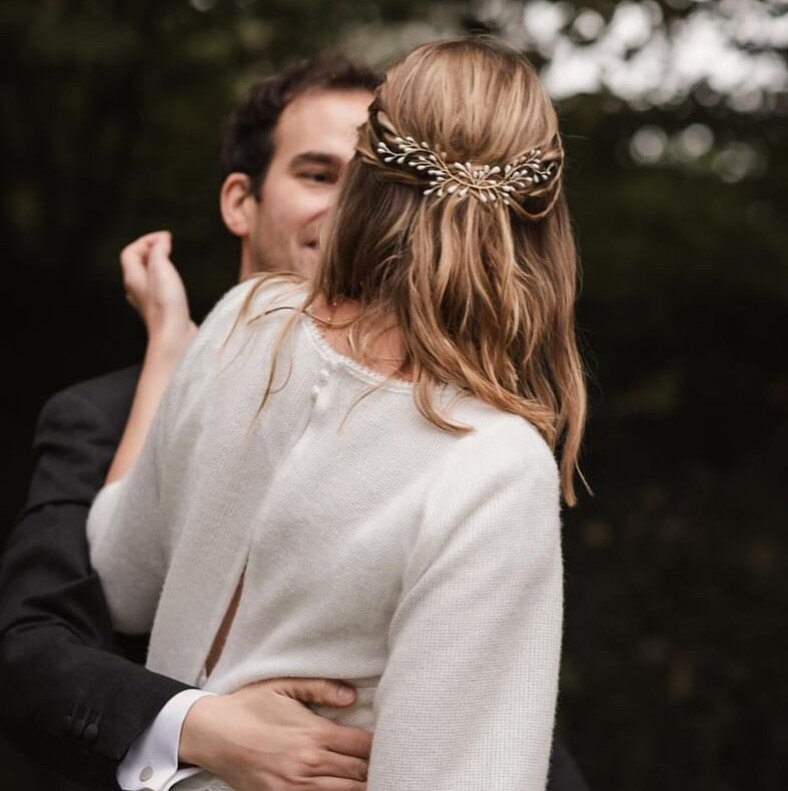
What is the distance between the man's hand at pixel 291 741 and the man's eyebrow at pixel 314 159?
1.48 m

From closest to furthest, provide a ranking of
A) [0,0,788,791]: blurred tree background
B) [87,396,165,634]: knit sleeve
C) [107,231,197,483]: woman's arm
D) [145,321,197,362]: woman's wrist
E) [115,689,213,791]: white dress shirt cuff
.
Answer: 1. [115,689,213,791]: white dress shirt cuff
2. [87,396,165,634]: knit sleeve
3. [107,231,197,483]: woman's arm
4. [145,321,197,362]: woman's wrist
5. [0,0,788,791]: blurred tree background

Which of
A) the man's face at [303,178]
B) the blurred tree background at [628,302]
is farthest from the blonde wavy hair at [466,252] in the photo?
the blurred tree background at [628,302]

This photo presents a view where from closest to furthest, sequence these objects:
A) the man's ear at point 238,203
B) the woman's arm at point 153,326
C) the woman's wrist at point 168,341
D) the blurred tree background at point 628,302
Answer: the woman's arm at point 153,326 < the woman's wrist at point 168,341 < the man's ear at point 238,203 < the blurred tree background at point 628,302

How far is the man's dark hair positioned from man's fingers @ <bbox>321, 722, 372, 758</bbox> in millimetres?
1664

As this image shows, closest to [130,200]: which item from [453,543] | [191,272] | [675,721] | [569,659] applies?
[191,272]

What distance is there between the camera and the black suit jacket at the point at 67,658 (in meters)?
2.19

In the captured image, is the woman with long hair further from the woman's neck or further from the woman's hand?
the woman's hand

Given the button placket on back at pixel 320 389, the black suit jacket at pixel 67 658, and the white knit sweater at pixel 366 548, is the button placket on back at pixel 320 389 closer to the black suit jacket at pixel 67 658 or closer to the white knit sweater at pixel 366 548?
the white knit sweater at pixel 366 548

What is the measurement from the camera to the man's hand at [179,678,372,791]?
199 centimetres

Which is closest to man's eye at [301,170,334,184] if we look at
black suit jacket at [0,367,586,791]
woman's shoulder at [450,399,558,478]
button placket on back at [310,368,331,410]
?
black suit jacket at [0,367,586,791]

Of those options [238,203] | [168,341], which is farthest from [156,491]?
[238,203]

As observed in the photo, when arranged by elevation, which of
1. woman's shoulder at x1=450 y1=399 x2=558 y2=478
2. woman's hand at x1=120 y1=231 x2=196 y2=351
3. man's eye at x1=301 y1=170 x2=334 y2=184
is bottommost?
woman's hand at x1=120 y1=231 x2=196 y2=351

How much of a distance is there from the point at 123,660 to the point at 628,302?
442cm

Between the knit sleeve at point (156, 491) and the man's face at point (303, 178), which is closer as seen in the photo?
the knit sleeve at point (156, 491)
